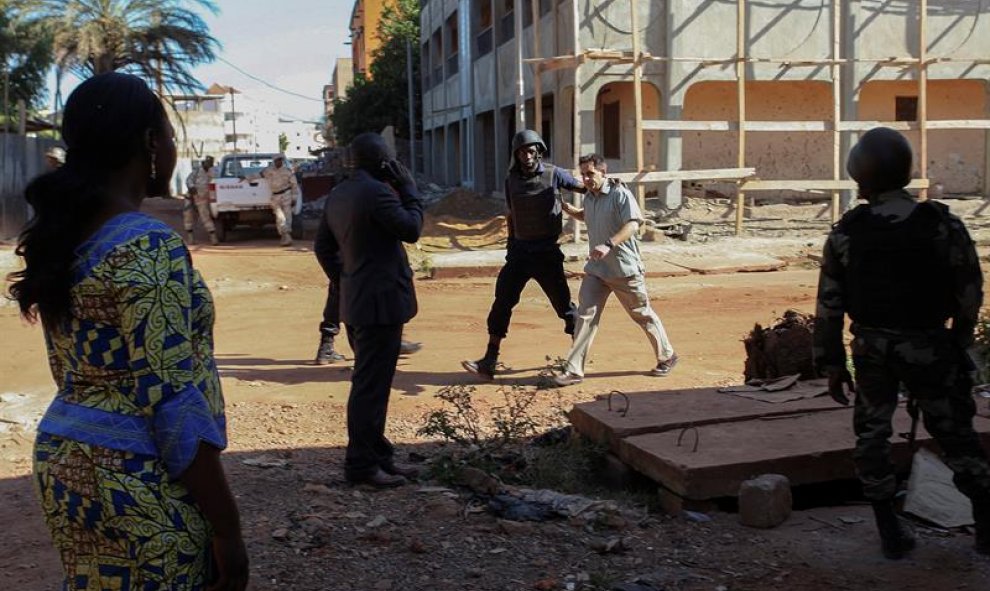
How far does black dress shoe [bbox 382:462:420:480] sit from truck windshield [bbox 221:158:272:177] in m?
16.5

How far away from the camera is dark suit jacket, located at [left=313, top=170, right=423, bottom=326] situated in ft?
16.9

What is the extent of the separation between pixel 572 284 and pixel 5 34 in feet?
67.3

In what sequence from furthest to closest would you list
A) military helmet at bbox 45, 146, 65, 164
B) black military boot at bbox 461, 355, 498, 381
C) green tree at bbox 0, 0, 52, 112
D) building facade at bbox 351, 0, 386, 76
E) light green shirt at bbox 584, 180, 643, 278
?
building facade at bbox 351, 0, 386, 76
green tree at bbox 0, 0, 52, 112
black military boot at bbox 461, 355, 498, 381
light green shirt at bbox 584, 180, 643, 278
military helmet at bbox 45, 146, 65, 164

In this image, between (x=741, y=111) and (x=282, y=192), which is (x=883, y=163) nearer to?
(x=741, y=111)

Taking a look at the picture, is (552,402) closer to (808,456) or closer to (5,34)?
(808,456)

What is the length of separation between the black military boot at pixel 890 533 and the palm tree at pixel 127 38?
2686cm

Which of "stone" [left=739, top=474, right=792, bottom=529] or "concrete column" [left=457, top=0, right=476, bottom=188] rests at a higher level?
"concrete column" [left=457, top=0, right=476, bottom=188]

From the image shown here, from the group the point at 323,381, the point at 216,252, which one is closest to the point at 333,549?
the point at 323,381

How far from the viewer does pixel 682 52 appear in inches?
690

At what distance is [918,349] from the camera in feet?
12.9

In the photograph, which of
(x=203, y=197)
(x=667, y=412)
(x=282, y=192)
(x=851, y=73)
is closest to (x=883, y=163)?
(x=667, y=412)

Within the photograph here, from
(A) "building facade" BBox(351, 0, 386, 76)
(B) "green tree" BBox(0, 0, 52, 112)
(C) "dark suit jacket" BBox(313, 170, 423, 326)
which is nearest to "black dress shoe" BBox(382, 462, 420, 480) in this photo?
(C) "dark suit jacket" BBox(313, 170, 423, 326)

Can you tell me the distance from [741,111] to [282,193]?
28.7 feet

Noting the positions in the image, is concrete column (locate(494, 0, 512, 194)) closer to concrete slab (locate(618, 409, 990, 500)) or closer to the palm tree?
the palm tree
